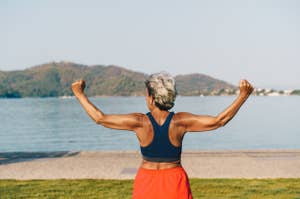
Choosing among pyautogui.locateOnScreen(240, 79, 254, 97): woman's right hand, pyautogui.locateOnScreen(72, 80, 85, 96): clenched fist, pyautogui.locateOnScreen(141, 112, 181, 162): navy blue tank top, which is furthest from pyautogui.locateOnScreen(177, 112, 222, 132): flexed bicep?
pyautogui.locateOnScreen(72, 80, 85, 96): clenched fist

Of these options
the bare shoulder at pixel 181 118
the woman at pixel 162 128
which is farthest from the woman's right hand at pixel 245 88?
the bare shoulder at pixel 181 118

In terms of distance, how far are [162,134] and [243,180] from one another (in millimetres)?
7758

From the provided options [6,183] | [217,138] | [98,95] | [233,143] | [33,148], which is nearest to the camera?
[6,183]

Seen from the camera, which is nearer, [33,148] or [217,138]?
[33,148]

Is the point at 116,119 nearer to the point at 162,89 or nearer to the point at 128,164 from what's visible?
the point at 162,89

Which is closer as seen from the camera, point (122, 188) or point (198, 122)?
point (198, 122)

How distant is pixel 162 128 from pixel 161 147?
148 mm

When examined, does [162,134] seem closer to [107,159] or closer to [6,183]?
[6,183]

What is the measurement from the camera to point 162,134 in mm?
3875

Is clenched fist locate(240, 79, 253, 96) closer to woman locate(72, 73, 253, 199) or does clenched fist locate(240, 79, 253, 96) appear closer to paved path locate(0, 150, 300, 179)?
woman locate(72, 73, 253, 199)

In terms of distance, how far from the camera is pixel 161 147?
12.8ft

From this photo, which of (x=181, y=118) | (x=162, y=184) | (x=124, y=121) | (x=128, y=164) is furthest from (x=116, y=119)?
(x=128, y=164)

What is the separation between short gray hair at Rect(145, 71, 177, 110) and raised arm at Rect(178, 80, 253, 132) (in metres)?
0.16

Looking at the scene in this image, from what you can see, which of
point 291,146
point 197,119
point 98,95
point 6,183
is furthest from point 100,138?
point 98,95
